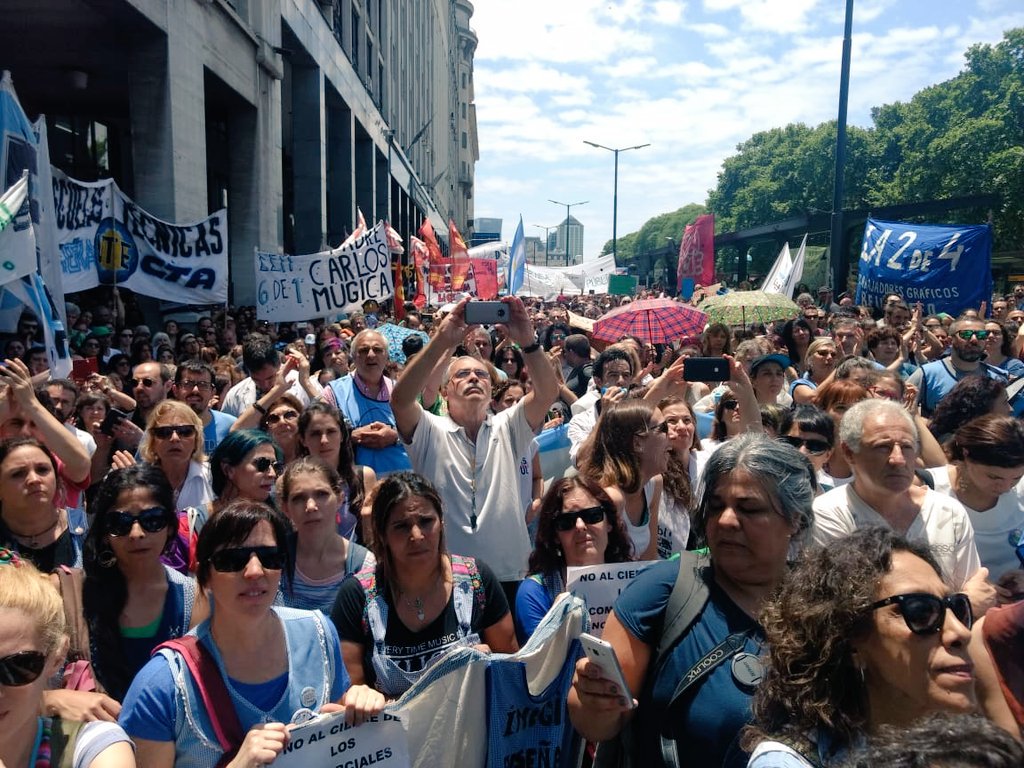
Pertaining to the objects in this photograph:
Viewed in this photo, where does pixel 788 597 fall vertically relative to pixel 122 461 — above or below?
above

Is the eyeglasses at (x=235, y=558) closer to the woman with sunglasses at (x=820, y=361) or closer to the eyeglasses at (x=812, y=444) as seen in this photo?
the eyeglasses at (x=812, y=444)

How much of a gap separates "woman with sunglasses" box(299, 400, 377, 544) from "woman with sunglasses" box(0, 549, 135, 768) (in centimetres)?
219

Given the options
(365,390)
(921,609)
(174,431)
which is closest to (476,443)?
(174,431)

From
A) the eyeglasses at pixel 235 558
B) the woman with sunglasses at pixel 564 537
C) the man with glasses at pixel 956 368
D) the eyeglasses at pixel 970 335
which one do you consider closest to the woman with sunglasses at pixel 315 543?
the woman with sunglasses at pixel 564 537

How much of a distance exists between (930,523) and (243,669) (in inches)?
96.4

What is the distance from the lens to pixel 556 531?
305 cm

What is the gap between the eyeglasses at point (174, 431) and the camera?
4.22m

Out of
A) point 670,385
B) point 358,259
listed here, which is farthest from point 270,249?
point 670,385

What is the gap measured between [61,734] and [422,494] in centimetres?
125

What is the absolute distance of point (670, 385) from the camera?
177 inches

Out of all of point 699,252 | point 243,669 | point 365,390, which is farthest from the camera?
point 699,252

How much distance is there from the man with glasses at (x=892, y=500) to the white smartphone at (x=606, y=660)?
4.35ft

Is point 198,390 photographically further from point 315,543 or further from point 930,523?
point 930,523

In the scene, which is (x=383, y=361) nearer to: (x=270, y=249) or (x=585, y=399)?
(x=585, y=399)
